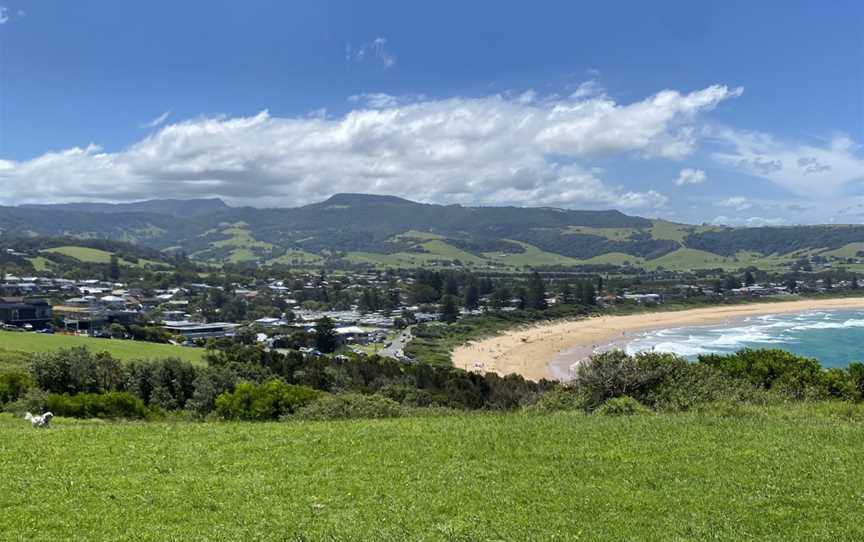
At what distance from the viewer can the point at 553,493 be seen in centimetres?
1043

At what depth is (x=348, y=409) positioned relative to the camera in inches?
767

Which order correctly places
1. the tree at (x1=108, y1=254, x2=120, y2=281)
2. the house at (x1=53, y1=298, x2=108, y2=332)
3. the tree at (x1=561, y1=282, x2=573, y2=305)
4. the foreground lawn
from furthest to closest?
the tree at (x1=108, y1=254, x2=120, y2=281)
the tree at (x1=561, y1=282, x2=573, y2=305)
the house at (x1=53, y1=298, x2=108, y2=332)
the foreground lawn

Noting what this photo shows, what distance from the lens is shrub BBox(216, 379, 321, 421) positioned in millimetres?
21641

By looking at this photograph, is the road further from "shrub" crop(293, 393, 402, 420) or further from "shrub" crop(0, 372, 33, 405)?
"shrub" crop(293, 393, 402, 420)

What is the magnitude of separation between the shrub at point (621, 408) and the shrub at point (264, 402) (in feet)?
30.9

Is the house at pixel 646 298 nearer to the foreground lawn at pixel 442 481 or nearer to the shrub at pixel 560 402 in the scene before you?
the shrub at pixel 560 402

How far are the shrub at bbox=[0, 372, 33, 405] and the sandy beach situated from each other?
44.4 metres

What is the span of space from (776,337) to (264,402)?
8022 centimetres

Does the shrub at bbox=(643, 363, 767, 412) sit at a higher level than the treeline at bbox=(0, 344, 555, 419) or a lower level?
higher

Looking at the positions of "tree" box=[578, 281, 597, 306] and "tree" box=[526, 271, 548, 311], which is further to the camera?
"tree" box=[578, 281, 597, 306]

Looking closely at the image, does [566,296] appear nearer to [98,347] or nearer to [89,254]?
[98,347]

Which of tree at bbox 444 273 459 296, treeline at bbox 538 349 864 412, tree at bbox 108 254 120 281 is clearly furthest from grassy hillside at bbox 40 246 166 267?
treeline at bbox 538 349 864 412

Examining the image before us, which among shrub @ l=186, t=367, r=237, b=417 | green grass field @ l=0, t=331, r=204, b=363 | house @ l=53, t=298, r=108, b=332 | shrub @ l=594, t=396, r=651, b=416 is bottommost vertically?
house @ l=53, t=298, r=108, b=332

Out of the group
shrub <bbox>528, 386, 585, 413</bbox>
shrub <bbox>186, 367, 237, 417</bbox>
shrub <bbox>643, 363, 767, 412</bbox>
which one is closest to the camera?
shrub <bbox>643, 363, 767, 412</bbox>
